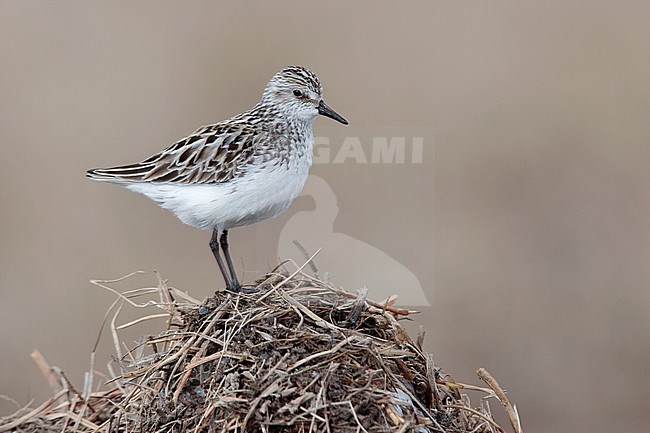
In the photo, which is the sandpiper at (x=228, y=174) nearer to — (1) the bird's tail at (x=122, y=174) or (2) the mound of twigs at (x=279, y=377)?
(1) the bird's tail at (x=122, y=174)

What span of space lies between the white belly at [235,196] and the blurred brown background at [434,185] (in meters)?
5.00

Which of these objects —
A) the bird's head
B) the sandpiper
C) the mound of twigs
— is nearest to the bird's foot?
the mound of twigs

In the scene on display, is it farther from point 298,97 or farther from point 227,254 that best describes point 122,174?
point 298,97

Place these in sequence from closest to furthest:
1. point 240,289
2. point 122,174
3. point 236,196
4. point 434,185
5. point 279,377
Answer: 1. point 279,377
2. point 240,289
3. point 236,196
4. point 122,174
5. point 434,185

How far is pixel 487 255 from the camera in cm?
1337

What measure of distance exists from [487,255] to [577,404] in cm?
221

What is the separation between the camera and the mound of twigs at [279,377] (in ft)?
13.7

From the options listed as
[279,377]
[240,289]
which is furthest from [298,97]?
[279,377]

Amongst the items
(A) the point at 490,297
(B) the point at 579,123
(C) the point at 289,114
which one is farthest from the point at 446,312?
(C) the point at 289,114

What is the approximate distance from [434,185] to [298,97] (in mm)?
7855

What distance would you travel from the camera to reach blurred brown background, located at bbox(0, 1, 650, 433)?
41.0ft

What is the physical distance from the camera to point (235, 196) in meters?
5.76

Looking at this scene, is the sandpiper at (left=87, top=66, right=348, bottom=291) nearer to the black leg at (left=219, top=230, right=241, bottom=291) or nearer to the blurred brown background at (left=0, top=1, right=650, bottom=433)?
the black leg at (left=219, top=230, right=241, bottom=291)

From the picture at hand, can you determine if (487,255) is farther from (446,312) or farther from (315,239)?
(315,239)
